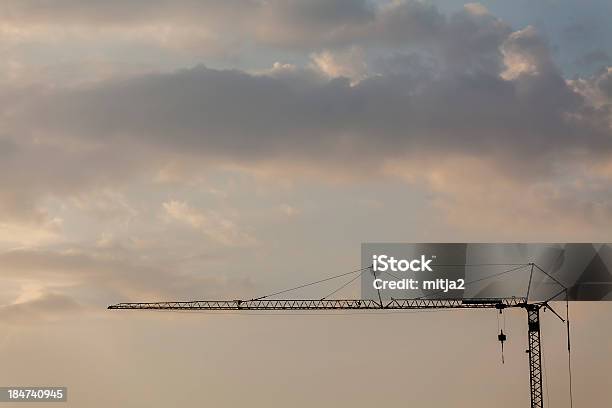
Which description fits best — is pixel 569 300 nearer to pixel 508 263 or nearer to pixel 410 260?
pixel 508 263

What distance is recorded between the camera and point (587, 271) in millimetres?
168125

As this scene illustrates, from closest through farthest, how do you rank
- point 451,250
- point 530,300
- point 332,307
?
1. point 451,250
2. point 530,300
3. point 332,307

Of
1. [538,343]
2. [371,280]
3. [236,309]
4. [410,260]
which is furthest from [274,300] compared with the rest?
[538,343]

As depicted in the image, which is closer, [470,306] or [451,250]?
[451,250]

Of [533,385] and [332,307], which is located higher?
[332,307]

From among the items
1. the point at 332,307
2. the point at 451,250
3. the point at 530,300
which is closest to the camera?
the point at 451,250

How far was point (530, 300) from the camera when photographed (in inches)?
7032

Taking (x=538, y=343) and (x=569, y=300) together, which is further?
(x=538, y=343)

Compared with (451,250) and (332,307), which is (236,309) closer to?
(332,307)

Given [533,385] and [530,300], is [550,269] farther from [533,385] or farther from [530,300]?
[533,385]

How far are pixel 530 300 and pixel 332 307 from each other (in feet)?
124

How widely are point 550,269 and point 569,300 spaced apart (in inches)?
246

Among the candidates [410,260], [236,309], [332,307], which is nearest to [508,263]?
[410,260]

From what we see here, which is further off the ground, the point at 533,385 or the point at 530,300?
the point at 530,300
